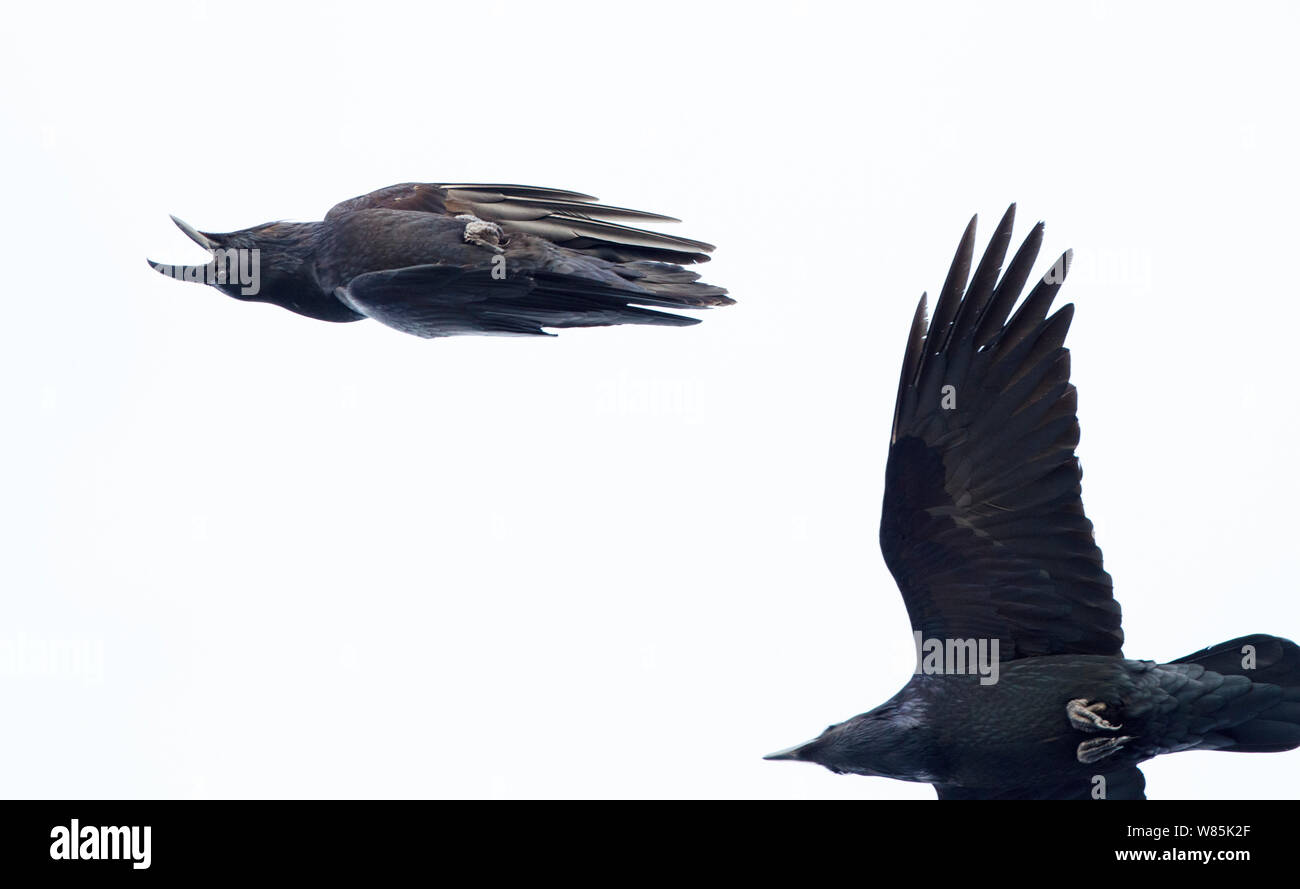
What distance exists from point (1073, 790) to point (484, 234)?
5.00m

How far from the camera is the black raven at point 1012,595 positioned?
37.2 feet

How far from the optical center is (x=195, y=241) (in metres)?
12.5

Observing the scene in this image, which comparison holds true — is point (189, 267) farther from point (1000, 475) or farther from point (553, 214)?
point (1000, 475)

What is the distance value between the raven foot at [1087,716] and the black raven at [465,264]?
3.17m

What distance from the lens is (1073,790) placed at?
12.0 metres

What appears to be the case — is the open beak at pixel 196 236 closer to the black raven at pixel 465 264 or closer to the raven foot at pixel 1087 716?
the black raven at pixel 465 264

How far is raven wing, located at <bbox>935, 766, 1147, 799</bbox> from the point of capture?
38.9ft

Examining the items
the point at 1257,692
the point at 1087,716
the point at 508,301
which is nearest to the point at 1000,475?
the point at 1087,716

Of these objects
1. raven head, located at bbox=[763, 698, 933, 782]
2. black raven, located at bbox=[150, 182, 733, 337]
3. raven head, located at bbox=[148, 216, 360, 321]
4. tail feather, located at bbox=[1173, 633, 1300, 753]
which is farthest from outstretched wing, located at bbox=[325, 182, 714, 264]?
tail feather, located at bbox=[1173, 633, 1300, 753]

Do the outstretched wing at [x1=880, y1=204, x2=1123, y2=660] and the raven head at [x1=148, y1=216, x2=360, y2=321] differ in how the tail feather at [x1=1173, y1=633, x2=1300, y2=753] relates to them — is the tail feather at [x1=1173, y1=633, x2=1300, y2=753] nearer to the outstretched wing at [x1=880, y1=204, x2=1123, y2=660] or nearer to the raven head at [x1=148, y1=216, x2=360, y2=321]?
the outstretched wing at [x1=880, y1=204, x2=1123, y2=660]

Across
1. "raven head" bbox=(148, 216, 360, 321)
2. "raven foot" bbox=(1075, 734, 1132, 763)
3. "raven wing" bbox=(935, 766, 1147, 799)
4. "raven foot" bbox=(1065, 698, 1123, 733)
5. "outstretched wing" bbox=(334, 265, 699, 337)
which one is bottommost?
"raven wing" bbox=(935, 766, 1147, 799)

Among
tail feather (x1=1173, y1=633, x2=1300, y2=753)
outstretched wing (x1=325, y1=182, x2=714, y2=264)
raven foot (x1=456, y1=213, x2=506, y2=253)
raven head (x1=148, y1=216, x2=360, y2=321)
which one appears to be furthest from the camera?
outstretched wing (x1=325, y1=182, x2=714, y2=264)
